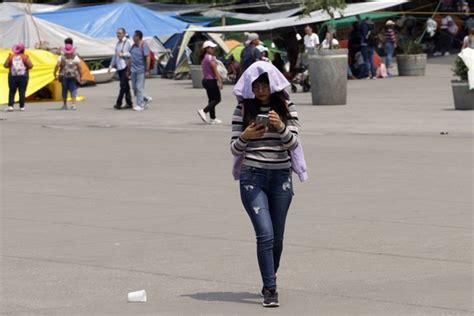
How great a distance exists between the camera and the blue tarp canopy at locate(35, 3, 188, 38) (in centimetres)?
4106

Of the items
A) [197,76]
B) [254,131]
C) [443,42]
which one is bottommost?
[443,42]

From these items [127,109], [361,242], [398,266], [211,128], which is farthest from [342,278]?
[127,109]

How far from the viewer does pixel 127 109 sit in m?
27.5

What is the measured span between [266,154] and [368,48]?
28.3 meters

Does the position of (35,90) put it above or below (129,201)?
below

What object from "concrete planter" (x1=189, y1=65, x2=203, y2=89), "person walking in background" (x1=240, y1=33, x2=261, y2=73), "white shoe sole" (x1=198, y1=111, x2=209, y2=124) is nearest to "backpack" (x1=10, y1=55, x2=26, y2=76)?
"person walking in background" (x1=240, y1=33, x2=261, y2=73)

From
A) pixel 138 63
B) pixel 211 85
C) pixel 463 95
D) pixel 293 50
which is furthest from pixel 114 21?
pixel 463 95

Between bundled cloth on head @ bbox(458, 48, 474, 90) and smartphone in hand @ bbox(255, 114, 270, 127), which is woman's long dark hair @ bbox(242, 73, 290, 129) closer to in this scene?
smartphone in hand @ bbox(255, 114, 270, 127)

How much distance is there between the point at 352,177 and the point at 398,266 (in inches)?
214

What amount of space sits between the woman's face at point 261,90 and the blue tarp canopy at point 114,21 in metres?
33.0

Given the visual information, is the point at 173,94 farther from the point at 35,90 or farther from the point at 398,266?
the point at 398,266

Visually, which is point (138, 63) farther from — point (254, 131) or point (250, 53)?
point (254, 131)

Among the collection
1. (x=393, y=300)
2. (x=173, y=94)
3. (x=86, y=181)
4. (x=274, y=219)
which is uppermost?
(x=274, y=219)

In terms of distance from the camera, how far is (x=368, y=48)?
118 ft
